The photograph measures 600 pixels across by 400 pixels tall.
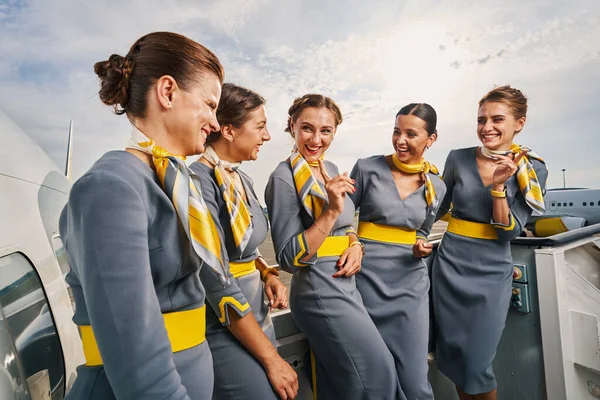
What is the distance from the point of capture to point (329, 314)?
152 cm

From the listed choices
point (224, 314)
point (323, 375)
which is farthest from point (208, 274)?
point (323, 375)

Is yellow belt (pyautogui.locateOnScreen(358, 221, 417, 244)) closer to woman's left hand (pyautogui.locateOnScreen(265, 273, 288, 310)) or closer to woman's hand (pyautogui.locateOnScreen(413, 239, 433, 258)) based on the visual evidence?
woman's hand (pyautogui.locateOnScreen(413, 239, 433, 258))

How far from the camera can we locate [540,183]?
7.27 ft

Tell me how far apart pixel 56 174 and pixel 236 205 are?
88cm

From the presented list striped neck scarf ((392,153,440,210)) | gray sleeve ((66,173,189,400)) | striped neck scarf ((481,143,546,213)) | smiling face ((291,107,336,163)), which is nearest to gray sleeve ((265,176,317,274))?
smiling face ((291,107,336,163))

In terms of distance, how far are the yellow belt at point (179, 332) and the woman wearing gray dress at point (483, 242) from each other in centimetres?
178

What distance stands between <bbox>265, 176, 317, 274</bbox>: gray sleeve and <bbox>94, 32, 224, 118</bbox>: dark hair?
73cm

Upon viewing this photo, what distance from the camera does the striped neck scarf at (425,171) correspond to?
200 centimetres

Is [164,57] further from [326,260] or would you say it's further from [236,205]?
[326,260]

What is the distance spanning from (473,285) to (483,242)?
264 millimetres

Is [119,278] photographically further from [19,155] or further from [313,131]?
[313,131]

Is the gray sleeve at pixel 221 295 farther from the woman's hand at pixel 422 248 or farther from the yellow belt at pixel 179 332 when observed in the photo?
the woman's hand at pixel 422 248

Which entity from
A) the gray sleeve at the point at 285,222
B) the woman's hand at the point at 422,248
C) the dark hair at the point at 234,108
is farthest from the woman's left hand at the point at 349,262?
the dark hair at the point at 234,108

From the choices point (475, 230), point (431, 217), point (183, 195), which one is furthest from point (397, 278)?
point (183, 195)
